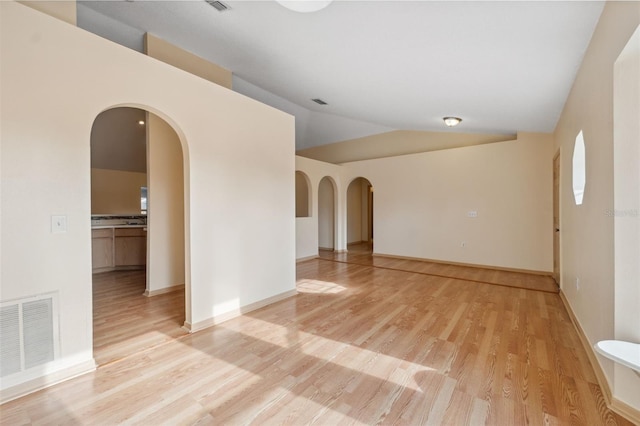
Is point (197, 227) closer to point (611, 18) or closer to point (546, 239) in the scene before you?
point (611, 18)

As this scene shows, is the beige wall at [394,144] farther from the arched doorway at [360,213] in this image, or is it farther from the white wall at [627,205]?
the white wall at [627,205]

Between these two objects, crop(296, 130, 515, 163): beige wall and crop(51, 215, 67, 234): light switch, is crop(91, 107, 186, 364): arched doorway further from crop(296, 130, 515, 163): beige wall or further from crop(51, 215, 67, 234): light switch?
crop(296, 130, 515, 163): beige wall

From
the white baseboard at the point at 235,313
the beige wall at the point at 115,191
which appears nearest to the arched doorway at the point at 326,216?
the white baseboard at the point at 235,313

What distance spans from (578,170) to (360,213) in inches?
290

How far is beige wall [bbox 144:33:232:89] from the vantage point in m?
3.79

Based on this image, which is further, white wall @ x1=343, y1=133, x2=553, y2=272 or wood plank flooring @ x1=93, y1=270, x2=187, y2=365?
white wall @ x1=343, y1=133, x2=553, y2=272

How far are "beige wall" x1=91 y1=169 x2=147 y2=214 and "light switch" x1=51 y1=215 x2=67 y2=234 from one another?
286 inches

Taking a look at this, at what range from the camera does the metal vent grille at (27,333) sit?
1861mm

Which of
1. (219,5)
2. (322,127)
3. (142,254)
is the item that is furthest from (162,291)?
(322,127)

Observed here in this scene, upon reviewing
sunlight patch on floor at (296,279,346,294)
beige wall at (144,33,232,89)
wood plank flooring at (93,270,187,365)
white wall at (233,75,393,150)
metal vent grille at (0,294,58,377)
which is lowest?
sunlight patch on floor at (296,279,346,294)

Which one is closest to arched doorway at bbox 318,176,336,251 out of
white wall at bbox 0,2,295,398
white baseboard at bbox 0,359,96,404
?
white wall at bbox 0,2,295,398

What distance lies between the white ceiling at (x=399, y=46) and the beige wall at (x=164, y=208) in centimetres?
131

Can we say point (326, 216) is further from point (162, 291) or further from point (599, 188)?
point (599, 188)

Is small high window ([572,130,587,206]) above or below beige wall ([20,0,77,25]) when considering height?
below
